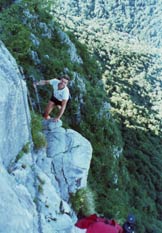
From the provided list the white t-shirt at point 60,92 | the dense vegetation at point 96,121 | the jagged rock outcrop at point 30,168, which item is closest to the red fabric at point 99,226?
the jagged rock outcrop at point 30,168

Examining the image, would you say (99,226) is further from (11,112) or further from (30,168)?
(11,112)

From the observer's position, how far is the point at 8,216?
23.8 ft

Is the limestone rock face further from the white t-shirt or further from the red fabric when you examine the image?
the white t-shirt

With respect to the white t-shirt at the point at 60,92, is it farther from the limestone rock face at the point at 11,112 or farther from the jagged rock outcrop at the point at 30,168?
the limestone rock face at the point at 11,112

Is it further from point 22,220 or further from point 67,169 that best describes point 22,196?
point 67,169

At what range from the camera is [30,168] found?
35.8ft

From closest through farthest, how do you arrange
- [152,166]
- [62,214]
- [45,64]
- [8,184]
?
[8,184], [62,214], [45,64], [152,166]

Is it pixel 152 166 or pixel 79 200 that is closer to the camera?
pixel 79 200

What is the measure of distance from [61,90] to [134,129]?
169ft

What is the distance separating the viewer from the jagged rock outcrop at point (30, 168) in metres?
7.74

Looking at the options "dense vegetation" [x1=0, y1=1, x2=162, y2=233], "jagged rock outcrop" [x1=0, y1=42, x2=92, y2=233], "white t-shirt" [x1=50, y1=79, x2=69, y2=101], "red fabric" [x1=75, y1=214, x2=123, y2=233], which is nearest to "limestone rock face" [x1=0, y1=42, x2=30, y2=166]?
"jagged rock outcrop" [x1=0, y1=42, x2=92, y2=233]

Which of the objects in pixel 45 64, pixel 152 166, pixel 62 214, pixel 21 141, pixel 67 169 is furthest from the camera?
pixel 152 166

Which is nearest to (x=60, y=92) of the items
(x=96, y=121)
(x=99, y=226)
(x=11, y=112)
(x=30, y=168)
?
(x=30, y=168)

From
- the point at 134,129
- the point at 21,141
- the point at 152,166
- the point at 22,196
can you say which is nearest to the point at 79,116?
the point at 21,141
